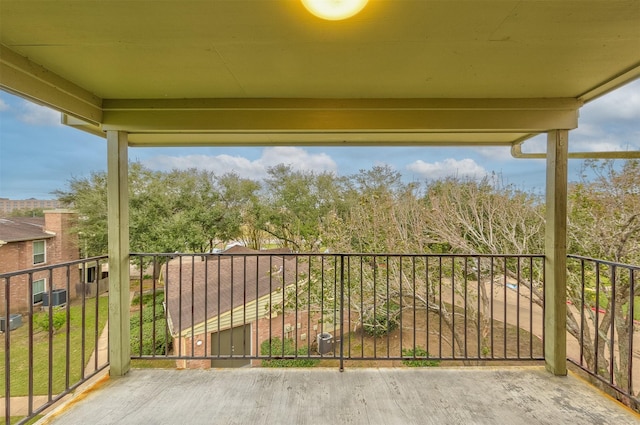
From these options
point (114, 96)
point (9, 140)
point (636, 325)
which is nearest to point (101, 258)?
point (114, 96)

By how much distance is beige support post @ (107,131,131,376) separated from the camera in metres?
2.18

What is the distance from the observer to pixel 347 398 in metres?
1.91

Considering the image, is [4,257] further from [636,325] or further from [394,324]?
[636,325]

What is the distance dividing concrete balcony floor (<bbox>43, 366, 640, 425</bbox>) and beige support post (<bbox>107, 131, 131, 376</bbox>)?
0.22 meters

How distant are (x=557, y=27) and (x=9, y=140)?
25.8ft

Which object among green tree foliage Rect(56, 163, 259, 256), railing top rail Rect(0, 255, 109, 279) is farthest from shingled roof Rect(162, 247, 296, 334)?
railing top rail Rect(0, 255, 109, 279)

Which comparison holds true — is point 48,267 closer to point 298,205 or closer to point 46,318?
point 298,205

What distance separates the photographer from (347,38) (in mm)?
1363

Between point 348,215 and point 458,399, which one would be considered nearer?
point 458,399

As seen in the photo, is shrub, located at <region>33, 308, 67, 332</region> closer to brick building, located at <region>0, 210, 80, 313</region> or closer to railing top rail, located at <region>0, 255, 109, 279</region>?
brick building, located at <region>0, 210, 80, 313</region>

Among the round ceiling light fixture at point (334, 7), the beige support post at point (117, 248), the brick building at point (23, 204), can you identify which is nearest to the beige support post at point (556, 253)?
the round ceiling light fixture at point (334, 7)

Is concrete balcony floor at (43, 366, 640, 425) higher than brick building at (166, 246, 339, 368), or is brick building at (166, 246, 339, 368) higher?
concrete balcony floor at (43, 366, 640, 425)

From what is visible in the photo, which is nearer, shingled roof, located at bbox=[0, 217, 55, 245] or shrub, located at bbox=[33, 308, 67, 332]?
shingled roof, located at bbox=[0, 217, 55, 245]

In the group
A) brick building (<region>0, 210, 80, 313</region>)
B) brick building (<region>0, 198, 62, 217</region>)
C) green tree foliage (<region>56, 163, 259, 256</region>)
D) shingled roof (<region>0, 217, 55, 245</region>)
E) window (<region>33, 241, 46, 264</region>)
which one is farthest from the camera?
window (<region>33, 241, 46, 264</region>)
